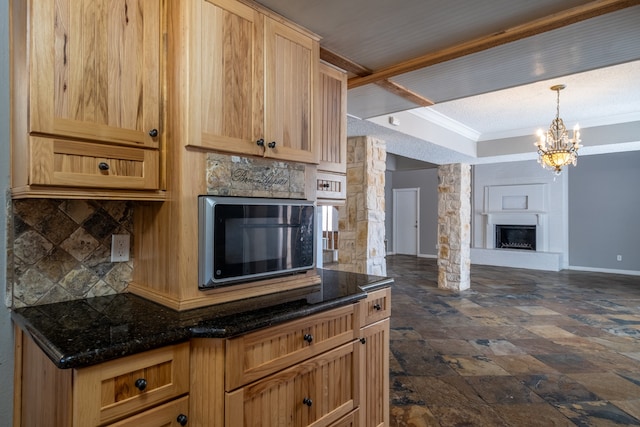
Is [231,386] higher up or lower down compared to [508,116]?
lower down

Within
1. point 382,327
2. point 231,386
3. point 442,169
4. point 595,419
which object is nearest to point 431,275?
point 442,169

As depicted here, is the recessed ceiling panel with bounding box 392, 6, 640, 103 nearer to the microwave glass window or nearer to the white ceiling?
the white ceiling

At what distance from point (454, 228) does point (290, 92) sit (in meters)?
4.97

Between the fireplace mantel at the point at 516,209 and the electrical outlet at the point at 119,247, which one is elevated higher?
the fireplace mantel at the point at 516,209

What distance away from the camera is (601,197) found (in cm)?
770

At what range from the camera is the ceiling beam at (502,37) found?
161cm

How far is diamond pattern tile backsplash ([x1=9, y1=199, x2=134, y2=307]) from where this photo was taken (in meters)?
1.41

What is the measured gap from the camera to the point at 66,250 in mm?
1517

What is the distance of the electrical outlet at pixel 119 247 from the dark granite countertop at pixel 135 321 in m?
0.17

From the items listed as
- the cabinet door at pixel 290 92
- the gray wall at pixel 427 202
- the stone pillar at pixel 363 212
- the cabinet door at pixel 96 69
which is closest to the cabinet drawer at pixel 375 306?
the cabinet door at pixel 290 92

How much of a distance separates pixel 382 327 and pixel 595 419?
1.62 m

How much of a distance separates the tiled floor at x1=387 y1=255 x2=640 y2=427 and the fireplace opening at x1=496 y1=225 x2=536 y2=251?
2.54 m

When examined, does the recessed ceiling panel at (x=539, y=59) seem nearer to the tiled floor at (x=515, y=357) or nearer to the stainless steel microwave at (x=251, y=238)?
the stainless steel microwave at (x=251, y=238)

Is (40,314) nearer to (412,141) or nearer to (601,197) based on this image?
(412,141)
